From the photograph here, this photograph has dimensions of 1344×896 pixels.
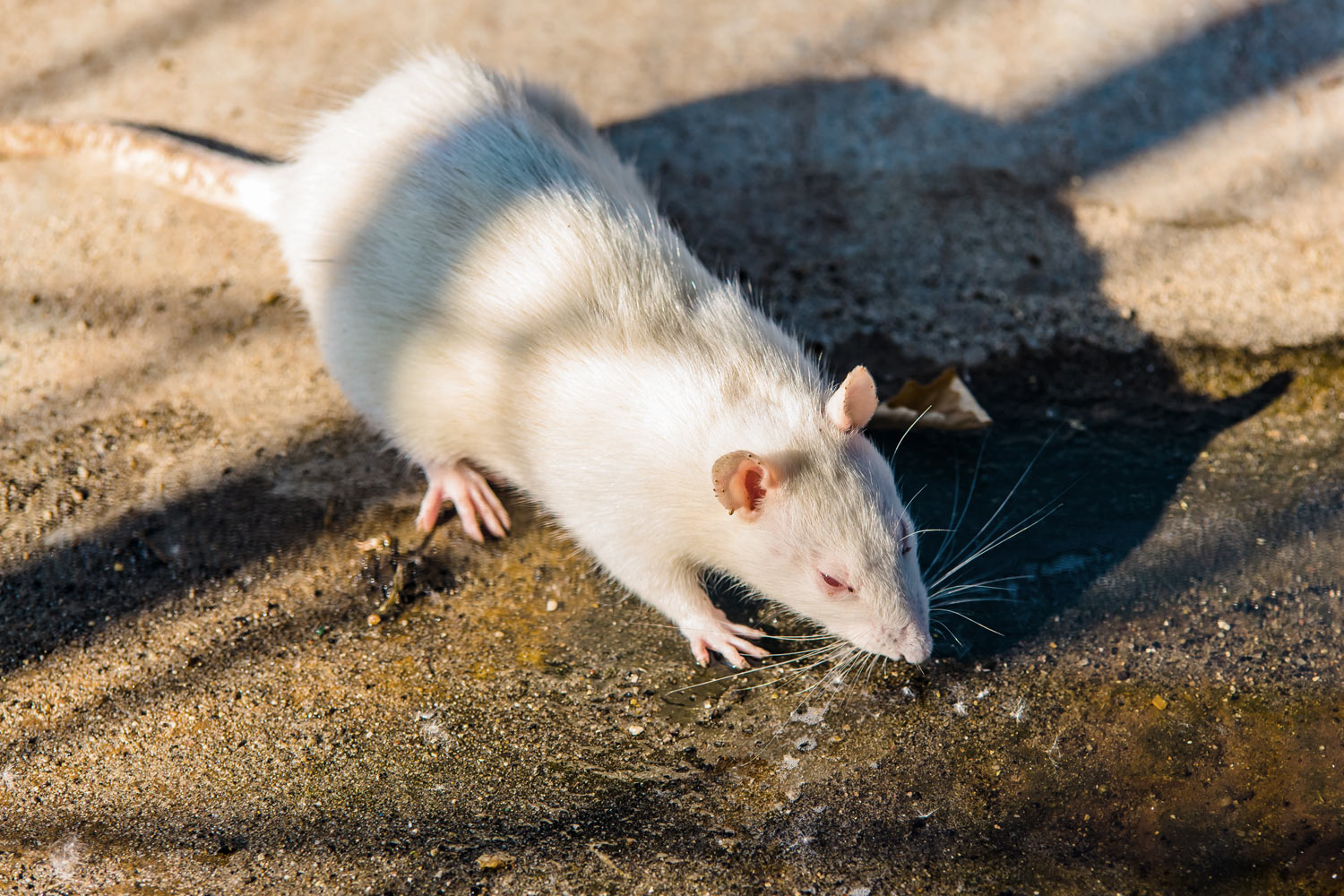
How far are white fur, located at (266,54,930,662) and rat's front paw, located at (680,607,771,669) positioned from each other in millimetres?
11

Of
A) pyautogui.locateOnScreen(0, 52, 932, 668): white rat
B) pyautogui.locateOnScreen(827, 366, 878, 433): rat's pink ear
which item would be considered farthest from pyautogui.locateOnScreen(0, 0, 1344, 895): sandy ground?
pyautogui.locateOnScreen(827, 366, 878, 433): rat's pink ear

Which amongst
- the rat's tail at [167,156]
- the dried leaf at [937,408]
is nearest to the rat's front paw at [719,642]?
the dried leaf at [937,408]

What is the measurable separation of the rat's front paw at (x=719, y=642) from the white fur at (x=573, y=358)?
11 millimetres

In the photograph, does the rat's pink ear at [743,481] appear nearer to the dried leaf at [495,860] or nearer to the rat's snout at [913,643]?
the rat's snout at [913,643]

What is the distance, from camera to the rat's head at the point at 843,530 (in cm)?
258

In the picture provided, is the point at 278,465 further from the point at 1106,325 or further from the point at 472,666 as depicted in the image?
the point at 1106,325

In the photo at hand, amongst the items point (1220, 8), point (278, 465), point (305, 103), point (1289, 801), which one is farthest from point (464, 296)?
point (1220, 8)

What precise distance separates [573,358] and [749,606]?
0.89 metres

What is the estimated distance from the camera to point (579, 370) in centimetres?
284

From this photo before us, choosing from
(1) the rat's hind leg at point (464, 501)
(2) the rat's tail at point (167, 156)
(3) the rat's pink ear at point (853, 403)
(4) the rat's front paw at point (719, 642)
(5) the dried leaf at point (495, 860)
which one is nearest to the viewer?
(5) the dried leaf at point (495, 860)

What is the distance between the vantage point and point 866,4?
4.47m

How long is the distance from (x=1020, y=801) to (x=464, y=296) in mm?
1937

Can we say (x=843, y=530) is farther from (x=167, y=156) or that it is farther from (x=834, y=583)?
(x=167, y=156)

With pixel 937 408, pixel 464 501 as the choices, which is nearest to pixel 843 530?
pixel 937 408
